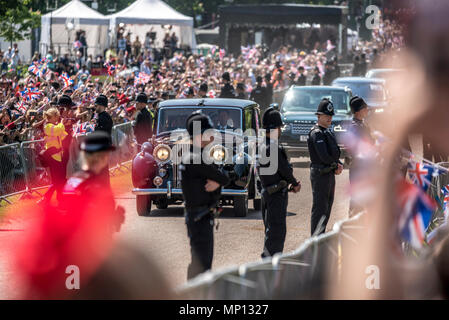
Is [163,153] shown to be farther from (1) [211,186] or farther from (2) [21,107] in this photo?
(1) [211,186]

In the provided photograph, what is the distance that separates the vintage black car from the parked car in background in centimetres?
703

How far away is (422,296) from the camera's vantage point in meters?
7.11

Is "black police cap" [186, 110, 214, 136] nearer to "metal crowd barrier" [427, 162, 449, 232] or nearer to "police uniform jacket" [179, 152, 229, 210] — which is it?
"police uniform jacket" [179, 152, 229, 210]

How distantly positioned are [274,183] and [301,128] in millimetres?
12962

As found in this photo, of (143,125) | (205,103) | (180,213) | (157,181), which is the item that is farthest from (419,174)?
(143,125)

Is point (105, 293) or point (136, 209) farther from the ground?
point (105, 293)

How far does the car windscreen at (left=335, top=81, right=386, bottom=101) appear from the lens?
2838 centimetres

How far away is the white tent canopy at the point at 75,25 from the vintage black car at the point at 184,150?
2233cm

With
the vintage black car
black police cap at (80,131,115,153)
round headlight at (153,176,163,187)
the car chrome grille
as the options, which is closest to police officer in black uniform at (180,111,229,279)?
black police cap at (80,131,115,153)

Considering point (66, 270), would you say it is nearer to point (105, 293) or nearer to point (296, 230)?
point (105, 293)

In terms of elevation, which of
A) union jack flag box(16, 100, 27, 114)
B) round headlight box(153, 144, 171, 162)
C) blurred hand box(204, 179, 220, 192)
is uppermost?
union jack flag box(16, 100, 27, 114)
